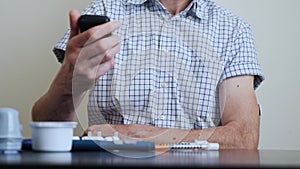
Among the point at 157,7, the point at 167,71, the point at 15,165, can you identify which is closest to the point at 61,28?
the point at 157,7

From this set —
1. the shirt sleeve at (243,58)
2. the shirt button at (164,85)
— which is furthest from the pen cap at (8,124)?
the shirt sleeve at (243,58)

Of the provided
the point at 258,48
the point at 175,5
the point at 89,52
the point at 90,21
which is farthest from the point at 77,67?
the point at 258,48

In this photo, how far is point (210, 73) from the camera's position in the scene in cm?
117

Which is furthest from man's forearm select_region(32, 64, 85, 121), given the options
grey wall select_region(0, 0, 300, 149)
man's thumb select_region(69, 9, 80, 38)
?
grey wall select_region(0, 0, 300, 149)

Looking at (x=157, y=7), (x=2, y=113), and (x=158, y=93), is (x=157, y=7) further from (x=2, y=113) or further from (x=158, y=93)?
(x=2, y=113)

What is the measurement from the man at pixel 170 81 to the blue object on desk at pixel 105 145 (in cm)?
23

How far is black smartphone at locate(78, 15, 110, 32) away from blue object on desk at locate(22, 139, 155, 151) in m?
0.18

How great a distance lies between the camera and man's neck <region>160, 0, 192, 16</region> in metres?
1.32

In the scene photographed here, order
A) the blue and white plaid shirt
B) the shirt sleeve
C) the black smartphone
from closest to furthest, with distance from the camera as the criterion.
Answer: the black smartphone, the blue and white plaid shirt, the shirt sleeve

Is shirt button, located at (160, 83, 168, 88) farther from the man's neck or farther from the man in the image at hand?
the man's neck

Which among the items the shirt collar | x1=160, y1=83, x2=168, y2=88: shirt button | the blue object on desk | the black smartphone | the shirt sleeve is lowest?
the blue object on desk

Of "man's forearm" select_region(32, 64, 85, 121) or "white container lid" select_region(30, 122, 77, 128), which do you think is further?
"man's forearm" select_region(32, 64, 85, 121)

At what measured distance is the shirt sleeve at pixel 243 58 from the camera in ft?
4.09

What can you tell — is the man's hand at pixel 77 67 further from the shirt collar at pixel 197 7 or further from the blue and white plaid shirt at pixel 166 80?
the shirt collar at pixel 197 7
